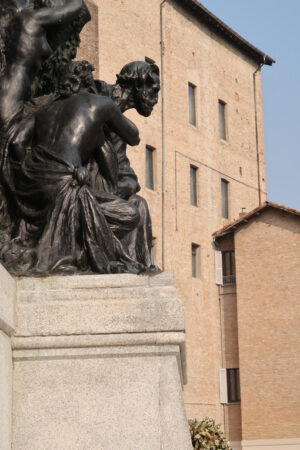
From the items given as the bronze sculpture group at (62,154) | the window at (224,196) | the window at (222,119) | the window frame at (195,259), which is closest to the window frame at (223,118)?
the window at (222,119)

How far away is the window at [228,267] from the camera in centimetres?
3566

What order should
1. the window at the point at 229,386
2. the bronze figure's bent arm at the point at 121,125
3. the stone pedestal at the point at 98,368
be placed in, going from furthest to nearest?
the window at the point at 229,386 < the bronze figure's bent arm at the point at 121,125 < the stone pedestal at the point at 98,368

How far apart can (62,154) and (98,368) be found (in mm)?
1544

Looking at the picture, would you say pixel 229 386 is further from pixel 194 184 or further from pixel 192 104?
pixel 192 104

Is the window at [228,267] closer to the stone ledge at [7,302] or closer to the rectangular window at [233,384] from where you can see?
the rectangular window at [233,384]

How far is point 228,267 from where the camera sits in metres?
Answer: 36.1

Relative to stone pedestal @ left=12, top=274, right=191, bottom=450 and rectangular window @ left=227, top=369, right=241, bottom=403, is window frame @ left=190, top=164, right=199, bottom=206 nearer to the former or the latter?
rectangular window @ left=227, top=369, right=241, bottom=403

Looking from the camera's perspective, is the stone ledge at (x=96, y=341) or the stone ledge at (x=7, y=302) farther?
the stone ledge at (x=96, y=341)

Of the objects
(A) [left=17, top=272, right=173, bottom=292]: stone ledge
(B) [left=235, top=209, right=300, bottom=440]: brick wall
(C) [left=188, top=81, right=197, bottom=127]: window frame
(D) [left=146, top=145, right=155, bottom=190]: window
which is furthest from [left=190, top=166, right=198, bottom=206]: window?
(A) [left=17, top=272, right=173, bottom=292]: stone ledge

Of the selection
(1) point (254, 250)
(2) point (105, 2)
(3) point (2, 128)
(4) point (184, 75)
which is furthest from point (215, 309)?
(3) point (2, 128)

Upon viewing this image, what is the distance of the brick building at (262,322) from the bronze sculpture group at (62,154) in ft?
87.7

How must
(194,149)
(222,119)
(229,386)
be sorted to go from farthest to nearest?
1. (222,119)
2. (194,149)
3. (229,386)

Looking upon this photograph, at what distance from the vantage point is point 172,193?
33500 millimetres

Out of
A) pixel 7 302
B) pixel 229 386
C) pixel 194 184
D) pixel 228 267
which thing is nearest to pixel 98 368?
pixel 7 302
